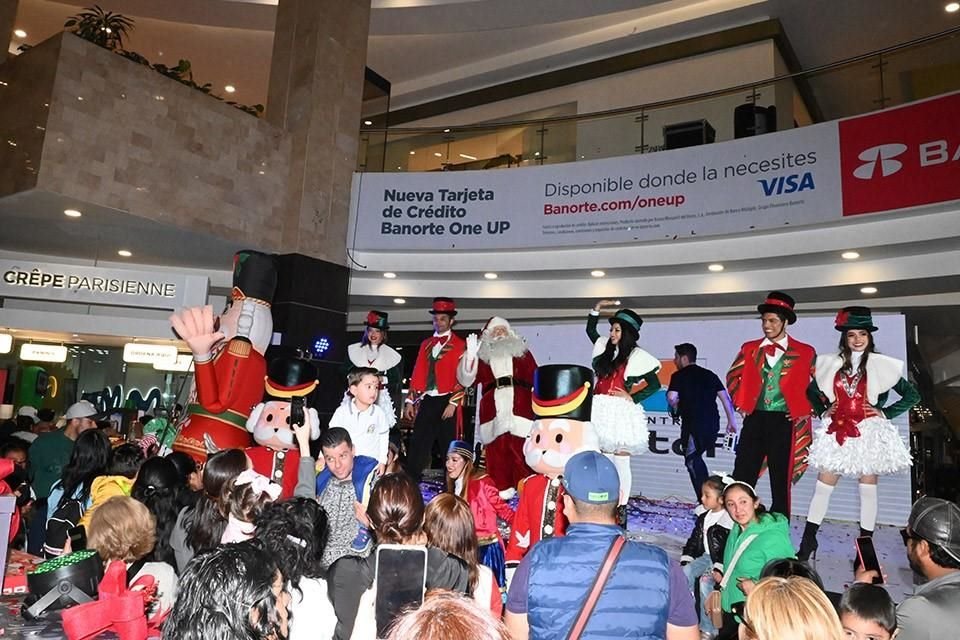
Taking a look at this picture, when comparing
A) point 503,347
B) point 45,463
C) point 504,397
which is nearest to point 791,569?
point 504,397

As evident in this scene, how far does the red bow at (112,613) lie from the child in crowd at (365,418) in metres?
2.61

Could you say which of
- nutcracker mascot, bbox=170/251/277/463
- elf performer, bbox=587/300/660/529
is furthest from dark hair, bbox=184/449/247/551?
elf performer, bbox=587/300/660/529

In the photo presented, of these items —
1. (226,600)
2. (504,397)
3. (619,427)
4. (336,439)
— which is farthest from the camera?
(504,397)

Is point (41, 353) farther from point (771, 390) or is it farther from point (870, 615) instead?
point (870, 615)

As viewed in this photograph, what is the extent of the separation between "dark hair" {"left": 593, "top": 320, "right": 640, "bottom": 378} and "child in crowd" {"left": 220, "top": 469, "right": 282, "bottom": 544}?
326 cm

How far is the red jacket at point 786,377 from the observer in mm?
5277

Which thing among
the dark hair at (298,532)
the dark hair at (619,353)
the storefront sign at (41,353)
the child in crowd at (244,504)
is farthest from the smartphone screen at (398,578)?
the storefront sign at (41,353)

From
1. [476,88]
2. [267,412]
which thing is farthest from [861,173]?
[476,88]

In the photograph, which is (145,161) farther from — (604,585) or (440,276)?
(604,585)

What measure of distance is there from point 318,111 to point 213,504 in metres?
6.98

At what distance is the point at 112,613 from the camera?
217 cm

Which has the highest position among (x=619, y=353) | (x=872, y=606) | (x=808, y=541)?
(x=619, y=353)

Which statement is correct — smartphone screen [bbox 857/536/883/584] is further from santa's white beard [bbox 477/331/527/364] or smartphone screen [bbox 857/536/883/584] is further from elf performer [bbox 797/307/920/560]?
santa's white beard [bbox 477/331/527/364]

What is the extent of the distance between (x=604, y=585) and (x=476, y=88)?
A: 12.9 metres
